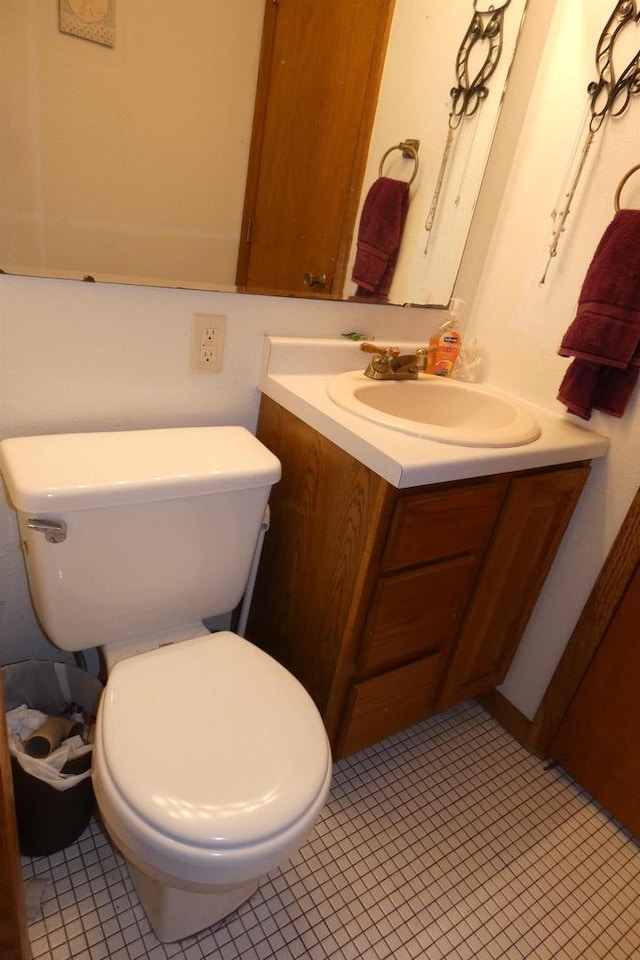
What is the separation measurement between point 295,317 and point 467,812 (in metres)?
1.30

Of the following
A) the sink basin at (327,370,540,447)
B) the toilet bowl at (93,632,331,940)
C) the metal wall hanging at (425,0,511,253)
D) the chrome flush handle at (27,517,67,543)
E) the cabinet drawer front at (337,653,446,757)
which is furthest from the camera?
the metal wall hanging at (425,0,511,253)

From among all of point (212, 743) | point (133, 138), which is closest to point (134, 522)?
point (212, 743)

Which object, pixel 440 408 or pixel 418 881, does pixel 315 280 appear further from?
pixel 418 881

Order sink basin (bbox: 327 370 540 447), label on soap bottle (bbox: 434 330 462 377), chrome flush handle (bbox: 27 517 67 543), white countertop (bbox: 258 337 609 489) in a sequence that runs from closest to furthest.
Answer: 1. chrome flush handle (bbox: 27 517 67 543)
2. white countertop (bbox: 258 337 609 489)
3. sink basin (bbox: 327 370 540 447)
4. label on soap bottle (bbox: 434 330 462 377)

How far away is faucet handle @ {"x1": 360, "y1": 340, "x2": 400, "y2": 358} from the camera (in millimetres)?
1375

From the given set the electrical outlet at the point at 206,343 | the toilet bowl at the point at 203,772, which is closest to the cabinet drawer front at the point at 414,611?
the toilet bowl at the point at 203,772

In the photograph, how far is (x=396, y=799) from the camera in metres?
1.39

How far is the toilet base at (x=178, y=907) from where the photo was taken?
0.96 meters

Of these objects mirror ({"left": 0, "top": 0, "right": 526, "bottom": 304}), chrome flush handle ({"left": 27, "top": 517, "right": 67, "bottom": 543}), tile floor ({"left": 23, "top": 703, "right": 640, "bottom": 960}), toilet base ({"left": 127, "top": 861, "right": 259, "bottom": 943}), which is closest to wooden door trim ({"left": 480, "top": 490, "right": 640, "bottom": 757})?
tile floor ({"left": 23, "top": 703, "right": 640, "bottom": 960})

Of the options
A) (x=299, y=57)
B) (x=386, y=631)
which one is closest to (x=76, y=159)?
(x=299, y=57)

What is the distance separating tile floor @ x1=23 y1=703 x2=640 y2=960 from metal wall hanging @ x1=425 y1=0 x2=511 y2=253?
152cm

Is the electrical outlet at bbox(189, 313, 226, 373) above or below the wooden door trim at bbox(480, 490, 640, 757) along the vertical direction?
above

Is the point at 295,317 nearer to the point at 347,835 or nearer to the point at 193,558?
the point at 193,558

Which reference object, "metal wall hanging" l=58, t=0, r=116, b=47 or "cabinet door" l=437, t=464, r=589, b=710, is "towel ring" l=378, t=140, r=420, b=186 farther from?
"cabinet door" l=437, t=464, r=589, b=710
